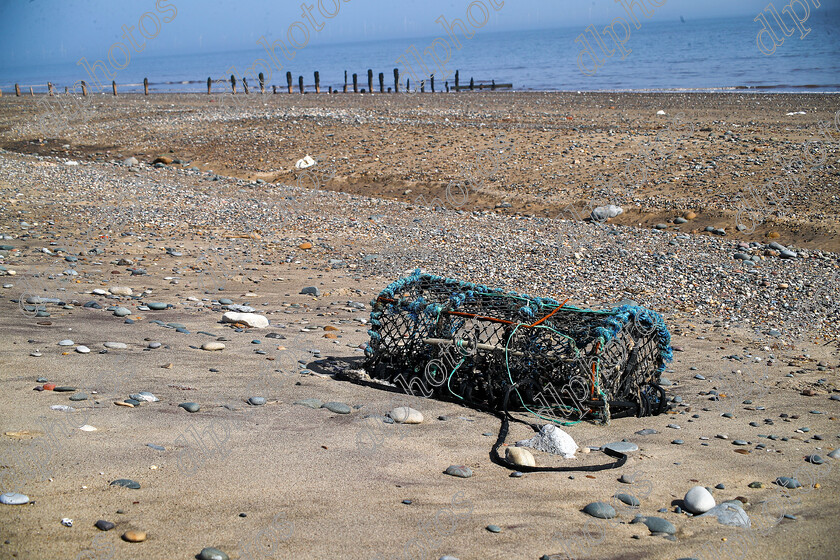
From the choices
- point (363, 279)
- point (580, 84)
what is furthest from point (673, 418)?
point (580, 84)

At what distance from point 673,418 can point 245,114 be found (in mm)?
25695

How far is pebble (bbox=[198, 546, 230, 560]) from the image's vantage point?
3262 millimetres

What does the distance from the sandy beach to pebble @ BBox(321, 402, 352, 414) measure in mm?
70

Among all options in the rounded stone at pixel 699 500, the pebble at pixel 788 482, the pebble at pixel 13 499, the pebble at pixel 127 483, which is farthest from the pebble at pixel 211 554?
the pebble at pixel 788 482

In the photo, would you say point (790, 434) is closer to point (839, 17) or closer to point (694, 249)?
point (694, 249)

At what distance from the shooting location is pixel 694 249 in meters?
11.7

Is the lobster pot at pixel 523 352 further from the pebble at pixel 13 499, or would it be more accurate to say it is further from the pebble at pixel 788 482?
the pebble at pixel 13 499

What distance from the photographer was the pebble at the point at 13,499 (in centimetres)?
347

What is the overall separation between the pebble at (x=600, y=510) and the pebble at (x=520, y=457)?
1.87 ft

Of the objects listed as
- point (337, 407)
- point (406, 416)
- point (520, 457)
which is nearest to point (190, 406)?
point (337, 407)

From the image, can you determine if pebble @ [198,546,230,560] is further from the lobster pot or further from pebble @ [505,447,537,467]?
the lobster pot

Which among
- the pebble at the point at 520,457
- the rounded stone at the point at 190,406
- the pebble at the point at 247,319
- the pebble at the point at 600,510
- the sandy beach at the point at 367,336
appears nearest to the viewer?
the sandy beach at the point at 367,336

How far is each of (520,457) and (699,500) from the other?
1078 mm

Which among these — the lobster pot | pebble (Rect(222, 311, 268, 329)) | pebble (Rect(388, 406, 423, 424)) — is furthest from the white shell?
pebble (Rect(222, 311, 268, 329))
